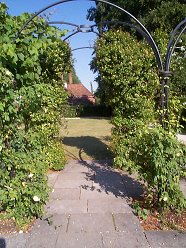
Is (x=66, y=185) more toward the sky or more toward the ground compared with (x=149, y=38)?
more toward the ground

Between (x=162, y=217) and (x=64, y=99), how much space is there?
151 inches

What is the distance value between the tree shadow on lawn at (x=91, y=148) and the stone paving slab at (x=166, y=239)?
4654 mm

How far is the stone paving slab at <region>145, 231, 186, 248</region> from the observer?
3.36 meters

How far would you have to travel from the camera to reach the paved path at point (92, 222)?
3.44 meters

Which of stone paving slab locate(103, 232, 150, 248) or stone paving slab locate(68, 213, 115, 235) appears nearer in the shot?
stone paving slab locate(103, 232, 150, 248)

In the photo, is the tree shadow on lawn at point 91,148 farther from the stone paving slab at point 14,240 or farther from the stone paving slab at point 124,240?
the stone paving slab at point 14,240

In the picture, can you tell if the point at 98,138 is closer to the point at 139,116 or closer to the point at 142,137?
the point at 139,116

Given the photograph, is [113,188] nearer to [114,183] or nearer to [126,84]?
[114,183]

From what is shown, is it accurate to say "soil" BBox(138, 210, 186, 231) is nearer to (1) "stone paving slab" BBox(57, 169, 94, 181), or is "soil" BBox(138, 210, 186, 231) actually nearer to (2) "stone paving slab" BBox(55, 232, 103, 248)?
(2) "stone paving slab" BBox(55, 232, 103, 248)

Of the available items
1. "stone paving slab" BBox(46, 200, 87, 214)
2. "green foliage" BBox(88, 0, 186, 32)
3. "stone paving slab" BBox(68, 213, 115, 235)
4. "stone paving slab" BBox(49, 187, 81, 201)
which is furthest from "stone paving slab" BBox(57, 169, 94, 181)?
"green foliage" BBox(88, 0, 186, 32)

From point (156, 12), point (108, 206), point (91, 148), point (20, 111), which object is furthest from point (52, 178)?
point (156, 12)

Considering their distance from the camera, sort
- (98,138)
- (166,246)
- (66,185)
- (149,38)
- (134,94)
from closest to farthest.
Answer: (166,246), (149,38), (66,185), (134,94), (98,138)

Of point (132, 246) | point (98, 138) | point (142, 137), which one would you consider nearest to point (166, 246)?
point (132, 246)

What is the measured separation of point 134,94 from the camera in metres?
6.47
